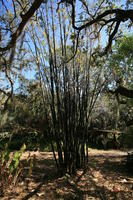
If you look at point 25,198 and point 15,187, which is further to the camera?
point 15,187

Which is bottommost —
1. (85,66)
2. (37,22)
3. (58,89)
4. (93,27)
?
(58,89)

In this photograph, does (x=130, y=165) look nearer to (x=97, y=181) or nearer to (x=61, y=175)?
(x=97, y=181)

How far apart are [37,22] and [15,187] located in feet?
7.21

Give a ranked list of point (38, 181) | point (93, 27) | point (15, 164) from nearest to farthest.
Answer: point (15, 164) → point (38, 181) → point (93, 27)

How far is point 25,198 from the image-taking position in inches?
62.6

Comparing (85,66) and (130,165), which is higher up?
(85,66)

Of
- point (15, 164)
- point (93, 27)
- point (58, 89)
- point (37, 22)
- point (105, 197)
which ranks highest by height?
point (93, 27)

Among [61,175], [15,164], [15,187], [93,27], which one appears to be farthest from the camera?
[93,27]

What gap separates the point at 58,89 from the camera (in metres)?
2.25

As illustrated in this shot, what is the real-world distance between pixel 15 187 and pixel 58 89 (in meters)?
1.27

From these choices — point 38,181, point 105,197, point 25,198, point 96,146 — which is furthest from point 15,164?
point 96,146

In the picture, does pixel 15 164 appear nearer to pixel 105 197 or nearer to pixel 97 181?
pixel 105 197

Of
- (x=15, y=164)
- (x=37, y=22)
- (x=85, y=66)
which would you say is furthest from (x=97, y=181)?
(x=37, y=22)

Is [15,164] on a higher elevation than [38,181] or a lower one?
higher
